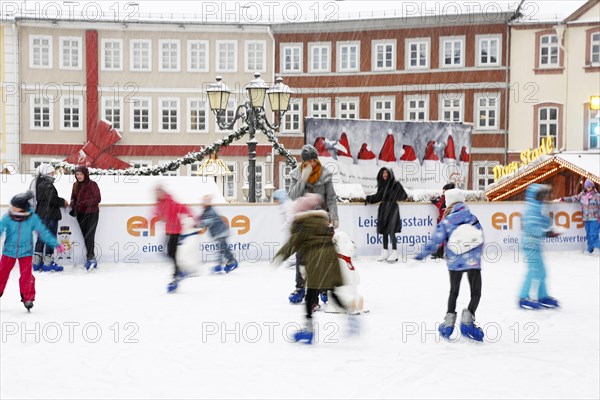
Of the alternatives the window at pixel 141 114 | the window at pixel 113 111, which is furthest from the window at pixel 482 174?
the window at pixel 113 111

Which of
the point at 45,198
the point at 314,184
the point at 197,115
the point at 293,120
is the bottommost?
the point at 45,198

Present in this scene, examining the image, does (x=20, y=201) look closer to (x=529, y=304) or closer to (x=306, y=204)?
(x=306, y=204)

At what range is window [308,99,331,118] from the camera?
37.9 m

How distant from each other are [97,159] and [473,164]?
18.3 meters

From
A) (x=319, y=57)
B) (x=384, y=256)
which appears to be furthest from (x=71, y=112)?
(x=384, y=256)

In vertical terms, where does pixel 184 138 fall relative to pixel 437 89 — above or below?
below

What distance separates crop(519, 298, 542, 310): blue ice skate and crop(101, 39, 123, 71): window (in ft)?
105

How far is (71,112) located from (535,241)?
3268 cm

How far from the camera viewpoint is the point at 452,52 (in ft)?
119

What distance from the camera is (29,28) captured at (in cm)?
3678

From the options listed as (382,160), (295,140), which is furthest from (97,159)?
(382,160)

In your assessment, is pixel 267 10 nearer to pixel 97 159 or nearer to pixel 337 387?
pixel 97 159

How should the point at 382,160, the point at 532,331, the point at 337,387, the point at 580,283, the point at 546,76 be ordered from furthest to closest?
the point at 546,76 → the point at 382,160 → the point at 580,283 → the point at 532,331 → the point at 337,387

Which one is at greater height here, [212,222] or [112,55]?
[112,55]
